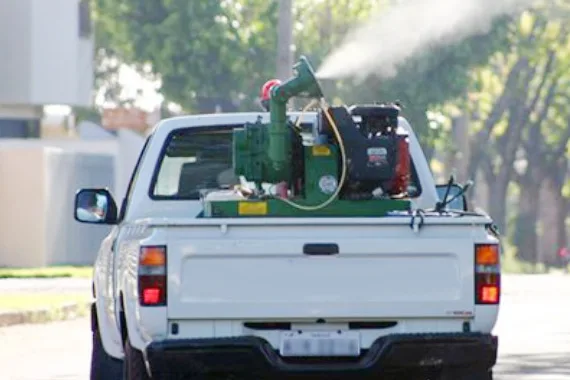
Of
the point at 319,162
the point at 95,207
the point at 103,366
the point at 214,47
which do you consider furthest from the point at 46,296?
the point at 214,47

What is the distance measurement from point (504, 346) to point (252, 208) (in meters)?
7.47

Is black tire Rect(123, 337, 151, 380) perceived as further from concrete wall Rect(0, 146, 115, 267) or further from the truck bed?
concrete wall Rect(0, 146, 115, 267)

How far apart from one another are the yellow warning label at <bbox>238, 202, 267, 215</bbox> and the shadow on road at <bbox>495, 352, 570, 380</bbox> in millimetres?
4256

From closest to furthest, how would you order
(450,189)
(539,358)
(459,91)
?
(450,189) → (539,358) → (459,91)

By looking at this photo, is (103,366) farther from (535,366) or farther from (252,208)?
(535,366)

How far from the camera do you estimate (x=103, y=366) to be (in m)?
13.5

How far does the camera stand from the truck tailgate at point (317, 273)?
36.1ft

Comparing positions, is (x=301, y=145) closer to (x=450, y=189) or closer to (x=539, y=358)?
(x=450, y=189)

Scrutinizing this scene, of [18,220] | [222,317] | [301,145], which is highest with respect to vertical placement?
[301,145]

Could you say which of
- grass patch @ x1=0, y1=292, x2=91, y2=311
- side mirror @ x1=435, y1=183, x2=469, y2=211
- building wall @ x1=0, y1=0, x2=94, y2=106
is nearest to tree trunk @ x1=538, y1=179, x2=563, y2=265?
building wall @ x1=0, y1=0, x2=94, y2=106

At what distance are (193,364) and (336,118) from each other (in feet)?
5.81

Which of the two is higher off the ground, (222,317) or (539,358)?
(222,317)

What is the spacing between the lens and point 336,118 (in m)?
11.9

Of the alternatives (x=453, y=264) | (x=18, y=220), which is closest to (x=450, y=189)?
(x=453, y=264)
